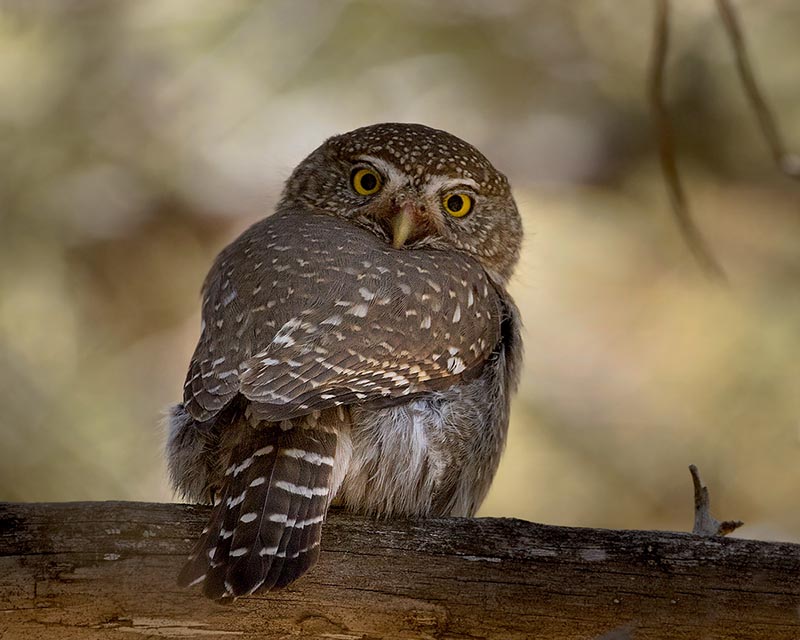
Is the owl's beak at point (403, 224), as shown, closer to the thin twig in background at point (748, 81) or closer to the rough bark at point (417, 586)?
the thin twig in background at point (748, 81)

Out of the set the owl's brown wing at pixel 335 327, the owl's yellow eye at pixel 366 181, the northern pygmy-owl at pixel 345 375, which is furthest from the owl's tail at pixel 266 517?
the owl's yellow eye at pixel 366 181

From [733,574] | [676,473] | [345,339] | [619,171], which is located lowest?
[733,574]

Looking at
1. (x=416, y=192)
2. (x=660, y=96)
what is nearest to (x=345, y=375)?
(x=416, y=192)

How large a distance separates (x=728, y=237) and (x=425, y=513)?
173 inches

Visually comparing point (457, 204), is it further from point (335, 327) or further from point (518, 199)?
point (518, 199)

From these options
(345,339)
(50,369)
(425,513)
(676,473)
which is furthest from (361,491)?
(676,473)

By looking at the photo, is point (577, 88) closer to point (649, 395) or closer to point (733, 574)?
point (649, 395)

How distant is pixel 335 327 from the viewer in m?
3.25

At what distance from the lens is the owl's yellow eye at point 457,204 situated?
4.42 meters

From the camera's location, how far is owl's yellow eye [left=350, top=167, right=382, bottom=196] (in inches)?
173

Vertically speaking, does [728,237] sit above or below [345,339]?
above

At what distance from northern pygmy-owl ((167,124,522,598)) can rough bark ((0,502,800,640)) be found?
184 mm

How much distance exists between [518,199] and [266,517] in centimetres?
404

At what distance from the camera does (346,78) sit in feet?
22.2
